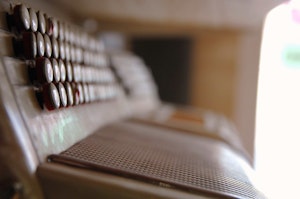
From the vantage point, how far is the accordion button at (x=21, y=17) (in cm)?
76

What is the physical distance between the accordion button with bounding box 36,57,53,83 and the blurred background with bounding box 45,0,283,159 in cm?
150

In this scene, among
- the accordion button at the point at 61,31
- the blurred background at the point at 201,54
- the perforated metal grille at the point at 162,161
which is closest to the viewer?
the perforated metal grille at the point at 162,161

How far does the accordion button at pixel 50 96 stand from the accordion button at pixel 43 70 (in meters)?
0.02

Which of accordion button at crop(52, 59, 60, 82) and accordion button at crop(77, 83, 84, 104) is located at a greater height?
accordion button at crop(52, 59, 60, 82)

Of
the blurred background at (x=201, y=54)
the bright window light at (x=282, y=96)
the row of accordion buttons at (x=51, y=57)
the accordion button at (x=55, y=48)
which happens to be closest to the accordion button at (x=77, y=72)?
the row of accordion buttons at (x=51, y=57)

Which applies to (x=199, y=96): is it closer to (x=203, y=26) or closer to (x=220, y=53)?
(x=220, y=53)

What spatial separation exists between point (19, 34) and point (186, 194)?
54cm

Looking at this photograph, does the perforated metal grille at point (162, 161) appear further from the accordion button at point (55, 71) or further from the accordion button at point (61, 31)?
the accordion button at point (61, 31)

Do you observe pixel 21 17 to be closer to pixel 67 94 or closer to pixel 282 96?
pixel 67 94

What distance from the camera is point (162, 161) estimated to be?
0.91 metres

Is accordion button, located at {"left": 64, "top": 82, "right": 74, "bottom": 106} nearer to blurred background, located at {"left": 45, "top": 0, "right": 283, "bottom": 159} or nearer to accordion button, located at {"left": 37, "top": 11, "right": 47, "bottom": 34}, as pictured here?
accordion button, located at {"left": 37, "top": 11, "right": 47, "bottom": 34}

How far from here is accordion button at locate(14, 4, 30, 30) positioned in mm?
764

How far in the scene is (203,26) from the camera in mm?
2615

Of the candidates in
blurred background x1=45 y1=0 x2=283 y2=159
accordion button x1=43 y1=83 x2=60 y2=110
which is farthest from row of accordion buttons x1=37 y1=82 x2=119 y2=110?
blurred background x1=45 y1=0 x2=283 y2=159
